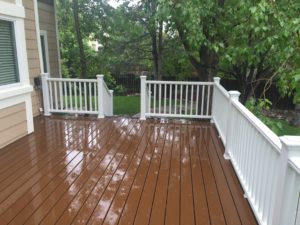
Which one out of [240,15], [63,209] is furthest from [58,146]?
[240,15]

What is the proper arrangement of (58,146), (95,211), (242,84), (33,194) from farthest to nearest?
(242,84), (58,146), (33,194), (95,211)

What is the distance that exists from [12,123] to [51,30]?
12.5 ft

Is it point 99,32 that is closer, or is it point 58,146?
point 58,146

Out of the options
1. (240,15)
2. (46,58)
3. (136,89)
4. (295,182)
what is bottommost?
(136,89)

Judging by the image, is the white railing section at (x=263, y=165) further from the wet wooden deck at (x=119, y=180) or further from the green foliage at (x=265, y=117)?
the green foliage at (x=265, y=117)

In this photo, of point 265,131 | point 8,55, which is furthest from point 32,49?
point 265,131

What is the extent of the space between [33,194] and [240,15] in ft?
14.2

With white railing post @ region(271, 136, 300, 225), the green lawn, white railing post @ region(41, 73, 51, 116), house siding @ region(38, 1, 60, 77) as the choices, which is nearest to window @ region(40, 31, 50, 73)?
house siding @ region(38, 1, 60, 77)

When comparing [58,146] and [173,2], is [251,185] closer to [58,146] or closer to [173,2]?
[58,146]

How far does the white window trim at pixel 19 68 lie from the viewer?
4.05 metres

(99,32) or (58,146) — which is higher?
(99,32)

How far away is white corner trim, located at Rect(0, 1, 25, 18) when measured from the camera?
3.92 meters

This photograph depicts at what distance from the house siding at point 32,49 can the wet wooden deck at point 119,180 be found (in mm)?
1223

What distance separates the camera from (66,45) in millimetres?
9992
